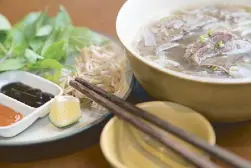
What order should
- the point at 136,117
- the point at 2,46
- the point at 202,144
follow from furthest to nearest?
the point at 2,46
the point at 136,117
the point at 202,144

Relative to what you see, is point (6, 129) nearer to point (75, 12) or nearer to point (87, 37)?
point (87, 37)

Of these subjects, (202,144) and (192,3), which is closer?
(202,144)

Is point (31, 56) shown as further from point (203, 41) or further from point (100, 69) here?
point (203, 41)

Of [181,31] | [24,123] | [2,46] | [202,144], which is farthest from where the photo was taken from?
[2,46]

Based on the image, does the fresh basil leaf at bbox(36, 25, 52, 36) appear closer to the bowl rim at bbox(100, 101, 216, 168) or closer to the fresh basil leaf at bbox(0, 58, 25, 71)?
the fresh basil leaf at bbox(0, 58, 25, 71)

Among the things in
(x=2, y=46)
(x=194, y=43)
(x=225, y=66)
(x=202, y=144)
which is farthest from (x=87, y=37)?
(x=202, y=144)

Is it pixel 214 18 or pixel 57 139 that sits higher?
pixel 214 18
